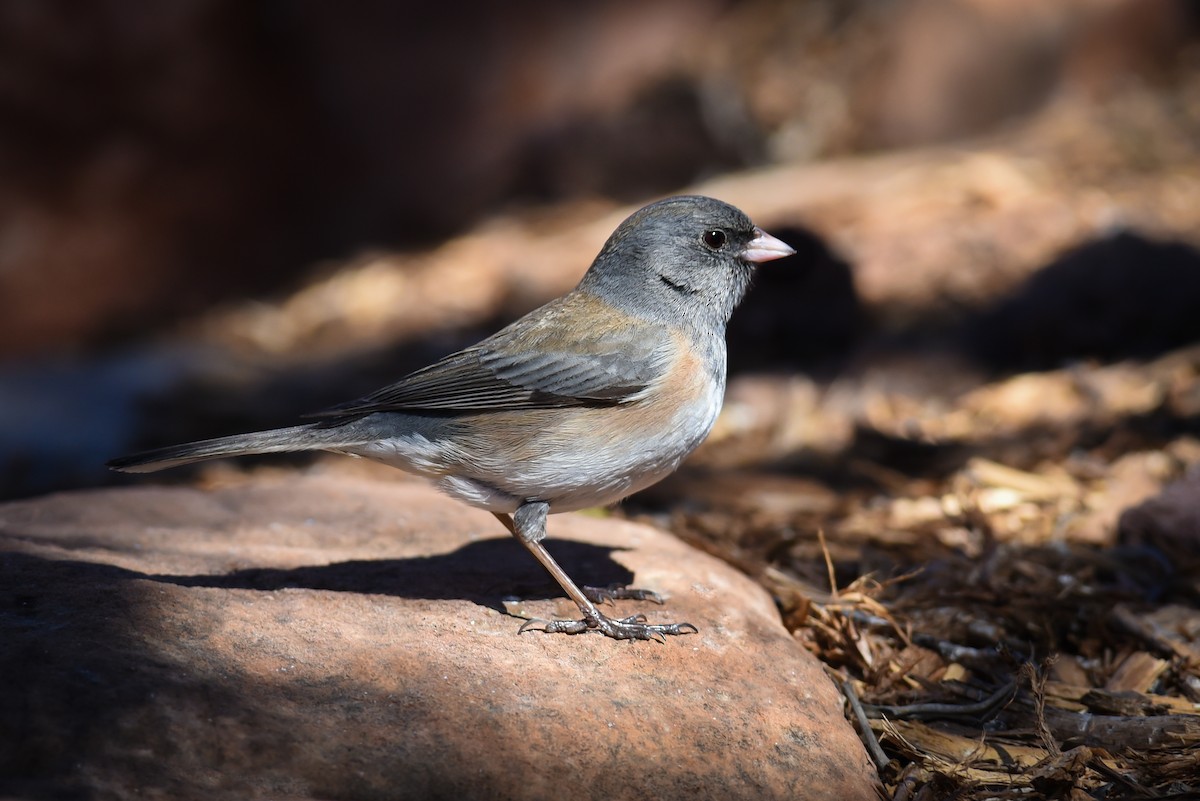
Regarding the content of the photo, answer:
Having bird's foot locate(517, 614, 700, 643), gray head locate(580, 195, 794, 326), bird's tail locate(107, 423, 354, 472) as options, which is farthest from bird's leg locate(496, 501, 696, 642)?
gray head locate(580, 195, 794, 326)

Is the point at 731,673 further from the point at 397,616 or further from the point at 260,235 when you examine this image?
the point at 260,235

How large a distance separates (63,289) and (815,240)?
209 inches

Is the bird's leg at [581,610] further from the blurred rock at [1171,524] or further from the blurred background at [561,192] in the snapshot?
the blurred background at [561,192]

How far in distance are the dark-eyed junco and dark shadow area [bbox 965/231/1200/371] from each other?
303 centimetres

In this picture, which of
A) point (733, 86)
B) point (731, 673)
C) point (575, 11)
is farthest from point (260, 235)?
point (731, 673)

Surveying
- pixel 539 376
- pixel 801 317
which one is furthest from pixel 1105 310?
pixel 539 376

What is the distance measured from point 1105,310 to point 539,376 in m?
3.96

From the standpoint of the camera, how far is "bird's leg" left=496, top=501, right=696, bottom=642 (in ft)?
10.4

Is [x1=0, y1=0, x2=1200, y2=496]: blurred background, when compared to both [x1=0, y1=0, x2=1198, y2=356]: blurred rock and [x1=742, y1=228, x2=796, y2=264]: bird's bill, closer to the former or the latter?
[x1=0, y1=0, x2=1198, y2=356]: blurred rock

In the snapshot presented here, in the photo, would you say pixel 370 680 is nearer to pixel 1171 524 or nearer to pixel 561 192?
pixel 1171 524

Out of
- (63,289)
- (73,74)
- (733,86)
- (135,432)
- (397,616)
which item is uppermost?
(73,74)

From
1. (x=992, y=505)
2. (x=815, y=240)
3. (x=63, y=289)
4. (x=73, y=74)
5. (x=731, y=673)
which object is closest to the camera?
(x=731, y=673)

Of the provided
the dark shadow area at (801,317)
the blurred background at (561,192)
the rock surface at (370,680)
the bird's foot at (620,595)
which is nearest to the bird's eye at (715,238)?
the rock surface at (370,680)

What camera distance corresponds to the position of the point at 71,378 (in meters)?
→ 7.21
